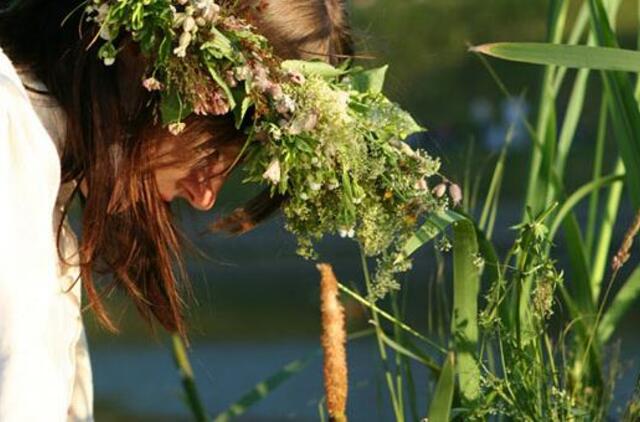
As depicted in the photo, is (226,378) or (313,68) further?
→ (226,378)

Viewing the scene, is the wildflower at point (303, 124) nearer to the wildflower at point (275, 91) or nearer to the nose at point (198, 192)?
the wildflower at point (275, 91)

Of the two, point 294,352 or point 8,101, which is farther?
point 294,352

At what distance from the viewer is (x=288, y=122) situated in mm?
1915

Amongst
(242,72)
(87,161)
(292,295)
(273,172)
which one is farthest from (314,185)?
(292,295)

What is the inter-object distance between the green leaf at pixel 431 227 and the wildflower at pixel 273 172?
18cm

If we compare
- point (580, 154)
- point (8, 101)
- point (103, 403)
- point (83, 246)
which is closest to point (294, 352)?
point (103, 403)

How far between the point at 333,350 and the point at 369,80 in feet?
1.06

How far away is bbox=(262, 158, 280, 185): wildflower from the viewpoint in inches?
75.1

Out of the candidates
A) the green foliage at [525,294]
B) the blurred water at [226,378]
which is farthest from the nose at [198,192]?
the blurred water at [226,378]

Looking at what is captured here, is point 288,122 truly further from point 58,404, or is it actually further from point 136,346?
point 136,346

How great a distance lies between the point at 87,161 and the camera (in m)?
1.97

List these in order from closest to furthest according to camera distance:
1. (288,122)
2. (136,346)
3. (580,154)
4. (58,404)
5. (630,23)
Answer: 1. (58,404)
2. (288,122)
3. (136,346)
4. (580,154)
5. (630,23)

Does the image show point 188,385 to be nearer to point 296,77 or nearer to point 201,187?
point 201,187

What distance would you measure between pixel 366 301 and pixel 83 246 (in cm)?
34
